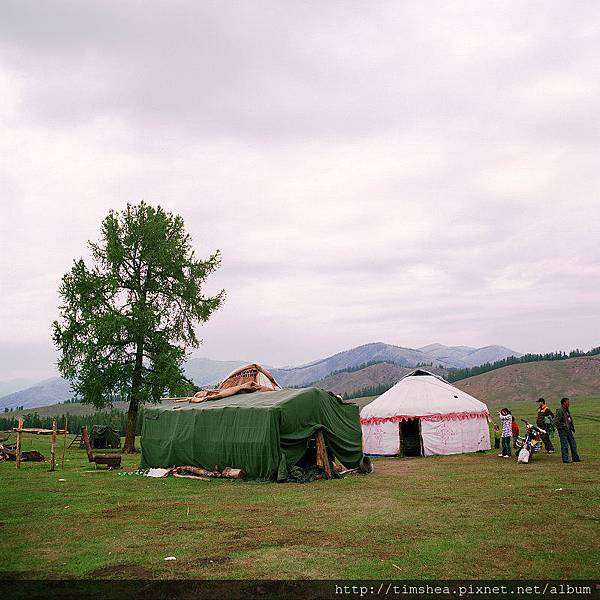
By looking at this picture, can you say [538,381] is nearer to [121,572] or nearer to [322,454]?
[322,454]

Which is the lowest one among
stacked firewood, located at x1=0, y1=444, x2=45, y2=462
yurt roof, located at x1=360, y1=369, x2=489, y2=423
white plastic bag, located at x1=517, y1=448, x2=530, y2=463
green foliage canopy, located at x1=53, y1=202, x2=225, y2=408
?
stacked firewood, located at x1=0, y1=444, x2=45, y2=462

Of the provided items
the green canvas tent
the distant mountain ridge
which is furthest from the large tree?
the distant mountain ridge

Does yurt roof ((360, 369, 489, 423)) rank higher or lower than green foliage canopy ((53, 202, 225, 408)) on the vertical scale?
lower

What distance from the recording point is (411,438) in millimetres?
25844

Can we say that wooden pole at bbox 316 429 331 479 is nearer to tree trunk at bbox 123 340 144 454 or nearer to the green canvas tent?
the green canvas tent

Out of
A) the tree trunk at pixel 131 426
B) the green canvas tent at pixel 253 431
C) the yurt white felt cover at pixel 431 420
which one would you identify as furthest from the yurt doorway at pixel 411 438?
the tree trunk at pixel 131 426

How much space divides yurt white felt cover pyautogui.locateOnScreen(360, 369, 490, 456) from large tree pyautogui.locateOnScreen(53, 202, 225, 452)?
9.88 m

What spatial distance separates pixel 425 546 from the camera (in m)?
7.60

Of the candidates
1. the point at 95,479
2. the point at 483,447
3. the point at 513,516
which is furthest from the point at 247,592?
the point at 483,447

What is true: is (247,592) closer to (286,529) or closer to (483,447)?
(286,529)

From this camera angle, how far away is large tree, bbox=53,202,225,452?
27.0 meters

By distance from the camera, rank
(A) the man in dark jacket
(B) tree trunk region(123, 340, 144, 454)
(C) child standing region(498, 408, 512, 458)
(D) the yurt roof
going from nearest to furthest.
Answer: (A) the man in dark jacket < (C) child standing region(498, 408, 512, 458) < (D) the yurt roof < (B) tree trunk region(123, 340, 144, 454)

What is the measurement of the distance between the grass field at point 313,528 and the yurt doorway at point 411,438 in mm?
8634

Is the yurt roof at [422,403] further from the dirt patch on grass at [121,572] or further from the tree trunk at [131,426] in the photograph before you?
the dirt patch on grass at [121,572]
